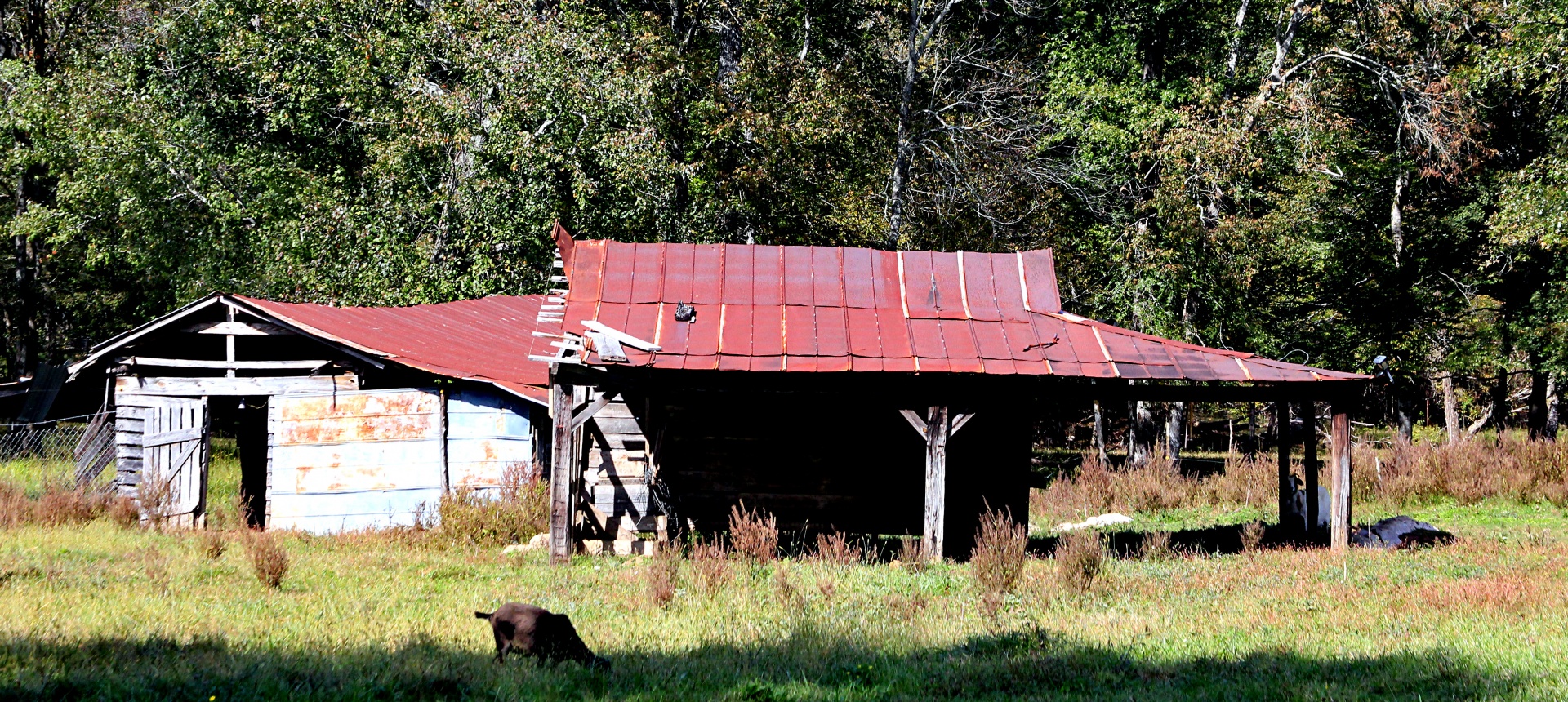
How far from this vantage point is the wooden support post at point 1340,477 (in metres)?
13.5

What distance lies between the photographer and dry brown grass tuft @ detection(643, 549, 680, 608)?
10258 millimetres

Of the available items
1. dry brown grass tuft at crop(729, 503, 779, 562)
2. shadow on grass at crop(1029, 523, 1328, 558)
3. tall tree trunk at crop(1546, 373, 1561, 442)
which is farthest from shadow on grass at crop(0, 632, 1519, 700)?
tall tree trunk at crop(1546, 373, 1561, 442)

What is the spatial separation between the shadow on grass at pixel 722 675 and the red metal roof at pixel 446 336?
608cm

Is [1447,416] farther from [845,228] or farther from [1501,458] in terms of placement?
[845,228]

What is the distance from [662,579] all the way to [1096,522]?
1026 cm

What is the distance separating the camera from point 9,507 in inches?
595

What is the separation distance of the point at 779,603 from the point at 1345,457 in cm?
728

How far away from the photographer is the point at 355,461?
1614 centimetres

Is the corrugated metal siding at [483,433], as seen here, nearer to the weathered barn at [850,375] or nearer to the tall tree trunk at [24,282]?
the weathered barn at [850,375]

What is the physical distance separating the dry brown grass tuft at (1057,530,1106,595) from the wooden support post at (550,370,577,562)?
16.5ft

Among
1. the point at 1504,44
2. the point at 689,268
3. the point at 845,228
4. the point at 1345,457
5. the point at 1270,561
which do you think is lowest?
the point at 1270,561

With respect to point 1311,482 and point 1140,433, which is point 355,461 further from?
point 1140,433

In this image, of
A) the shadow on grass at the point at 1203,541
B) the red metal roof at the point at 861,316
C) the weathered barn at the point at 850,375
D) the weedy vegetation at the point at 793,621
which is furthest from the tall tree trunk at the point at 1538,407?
the red metal roof at the point at 861,316

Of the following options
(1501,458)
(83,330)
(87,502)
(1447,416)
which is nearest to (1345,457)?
(1501,458)
